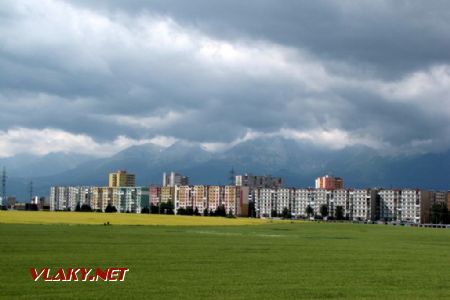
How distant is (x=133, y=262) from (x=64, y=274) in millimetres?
6253

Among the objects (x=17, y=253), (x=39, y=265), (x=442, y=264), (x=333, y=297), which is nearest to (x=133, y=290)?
(x=333, y=297)

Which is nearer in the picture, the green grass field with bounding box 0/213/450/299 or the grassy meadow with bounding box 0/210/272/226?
the green grass field with bounding box 0/213/450/299

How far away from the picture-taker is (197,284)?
2359 centimetres

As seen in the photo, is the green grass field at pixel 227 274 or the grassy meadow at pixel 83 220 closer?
the green grass field at pixel 227 274

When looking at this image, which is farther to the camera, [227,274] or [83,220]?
[83,220]

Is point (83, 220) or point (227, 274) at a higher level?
point (227, 274)

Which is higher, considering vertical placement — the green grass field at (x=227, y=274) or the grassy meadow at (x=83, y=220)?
the green grass field at (x=227, y=274)

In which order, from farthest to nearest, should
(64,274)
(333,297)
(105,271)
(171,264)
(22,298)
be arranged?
(171,264) → (105,271) → (64,274) → (333,297) → (22,298)

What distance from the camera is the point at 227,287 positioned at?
2300 centimetres

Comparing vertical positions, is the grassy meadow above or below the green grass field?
below

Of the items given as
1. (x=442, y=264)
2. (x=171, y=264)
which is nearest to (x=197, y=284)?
(x=171, y=264)

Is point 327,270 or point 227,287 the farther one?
point 327,270

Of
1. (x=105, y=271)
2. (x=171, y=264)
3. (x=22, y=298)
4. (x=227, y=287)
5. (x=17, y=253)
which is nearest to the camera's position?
(x=22, y=298)

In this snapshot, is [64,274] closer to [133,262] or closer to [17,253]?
[133,262]
